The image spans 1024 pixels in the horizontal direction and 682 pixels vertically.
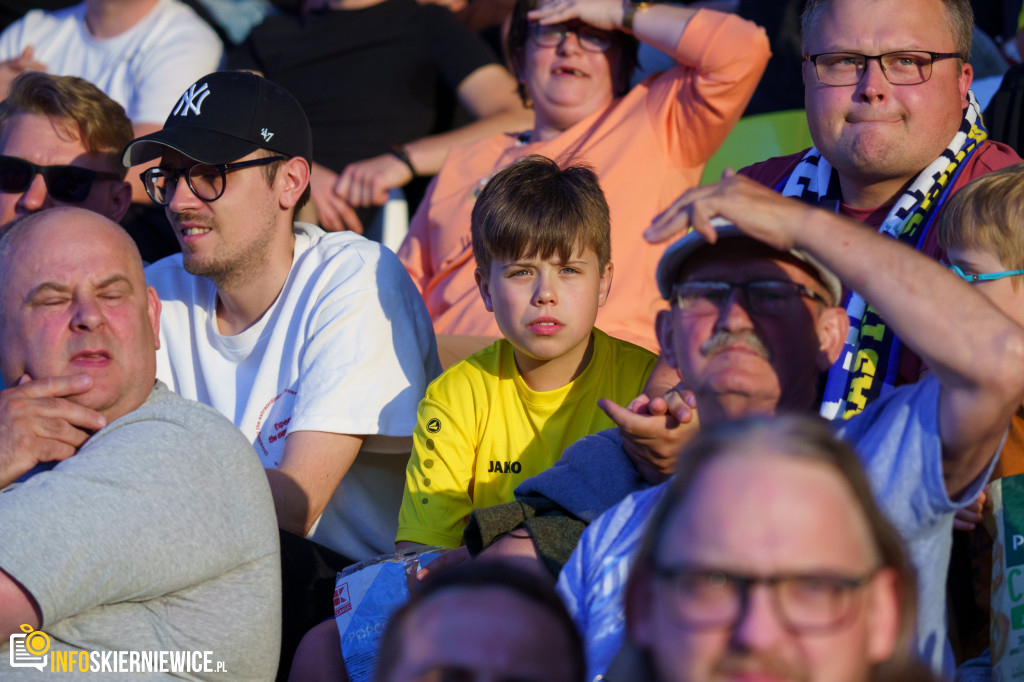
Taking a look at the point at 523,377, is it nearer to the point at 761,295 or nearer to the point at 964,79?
the point at 761,295

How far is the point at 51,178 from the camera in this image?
13.0 ft

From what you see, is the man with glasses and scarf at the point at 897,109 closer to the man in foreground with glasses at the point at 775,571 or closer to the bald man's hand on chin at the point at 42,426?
the man in foreground with glasses at the point at 775,571

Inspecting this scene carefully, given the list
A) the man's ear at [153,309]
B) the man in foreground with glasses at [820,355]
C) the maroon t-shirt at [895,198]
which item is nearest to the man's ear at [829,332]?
the man in foreground with glasses at [820,355]

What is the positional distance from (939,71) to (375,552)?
6.74ft

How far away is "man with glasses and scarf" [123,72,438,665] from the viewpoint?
3.15 metres

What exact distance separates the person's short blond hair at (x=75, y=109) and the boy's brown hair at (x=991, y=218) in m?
3.00

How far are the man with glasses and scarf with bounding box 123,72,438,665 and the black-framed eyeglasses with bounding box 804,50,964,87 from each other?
1429mm

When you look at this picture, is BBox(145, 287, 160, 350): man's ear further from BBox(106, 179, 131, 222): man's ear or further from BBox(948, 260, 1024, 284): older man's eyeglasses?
BBox(948, 260, 1024, 284): older man's eyeglasses

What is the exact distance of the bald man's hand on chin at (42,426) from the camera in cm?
235

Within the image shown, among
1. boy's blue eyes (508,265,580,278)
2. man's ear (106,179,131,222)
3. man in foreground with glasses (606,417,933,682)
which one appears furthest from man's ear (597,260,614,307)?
man's ear (106,179,131,222)

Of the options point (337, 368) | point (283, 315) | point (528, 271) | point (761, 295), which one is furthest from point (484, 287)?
point (761, 295)

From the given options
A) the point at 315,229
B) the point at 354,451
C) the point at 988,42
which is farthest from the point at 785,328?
the point at 988,42

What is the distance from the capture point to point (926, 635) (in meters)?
1.62

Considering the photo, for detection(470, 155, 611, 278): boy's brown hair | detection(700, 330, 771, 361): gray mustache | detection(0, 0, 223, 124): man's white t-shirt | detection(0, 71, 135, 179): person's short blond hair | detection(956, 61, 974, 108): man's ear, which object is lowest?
detection(700, 330, 771, 361): gray mustache
